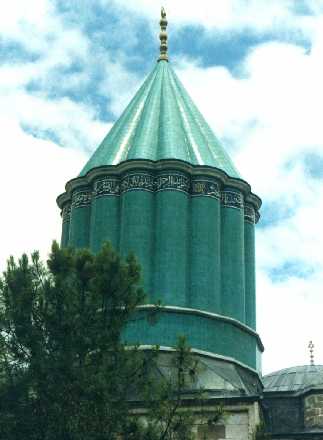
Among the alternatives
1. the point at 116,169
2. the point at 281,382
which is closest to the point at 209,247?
the point at 116,169

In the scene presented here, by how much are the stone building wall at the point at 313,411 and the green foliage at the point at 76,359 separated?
8.78 metres

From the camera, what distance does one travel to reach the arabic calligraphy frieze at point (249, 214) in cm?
2602

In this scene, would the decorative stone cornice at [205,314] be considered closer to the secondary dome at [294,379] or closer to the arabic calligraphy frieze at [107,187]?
the secondary dome at [294,379]

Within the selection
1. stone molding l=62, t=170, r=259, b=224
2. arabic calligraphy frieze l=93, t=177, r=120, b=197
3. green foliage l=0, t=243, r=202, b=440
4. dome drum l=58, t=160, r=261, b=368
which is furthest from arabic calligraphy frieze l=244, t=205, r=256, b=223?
green foliage l=0, t=243, r=202, b=440

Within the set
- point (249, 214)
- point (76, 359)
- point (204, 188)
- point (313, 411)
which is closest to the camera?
point (76, 359)

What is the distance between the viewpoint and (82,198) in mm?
25562

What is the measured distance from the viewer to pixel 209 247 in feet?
77.5

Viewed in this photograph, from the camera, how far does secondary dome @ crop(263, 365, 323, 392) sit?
25.3 m

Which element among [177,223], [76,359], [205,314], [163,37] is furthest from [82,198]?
[76,359]

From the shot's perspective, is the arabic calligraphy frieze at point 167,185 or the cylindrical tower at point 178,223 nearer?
the cylindrical tower at point 178,223

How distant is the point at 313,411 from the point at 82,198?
9.04 m

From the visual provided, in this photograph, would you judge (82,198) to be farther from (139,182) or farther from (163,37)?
(163,37)

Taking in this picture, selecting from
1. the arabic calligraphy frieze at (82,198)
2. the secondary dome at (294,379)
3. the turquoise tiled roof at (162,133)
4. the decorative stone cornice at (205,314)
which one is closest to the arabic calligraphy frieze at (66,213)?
the arabic calligraphy frieze at (82,198)

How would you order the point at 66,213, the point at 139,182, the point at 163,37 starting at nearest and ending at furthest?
the point at 139,182 → the point at 66,213 → the point at 163,37
